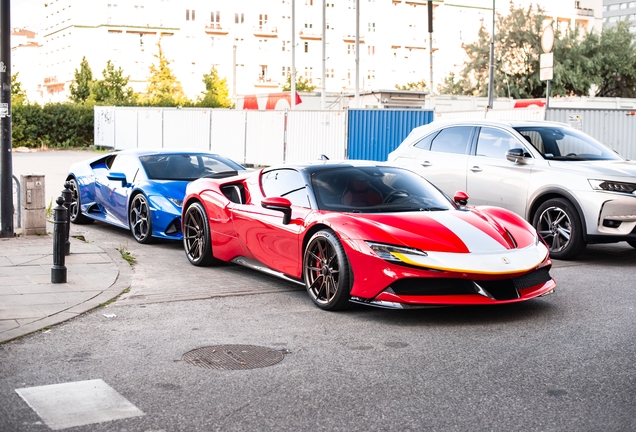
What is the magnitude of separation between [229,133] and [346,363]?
29174 millimetres

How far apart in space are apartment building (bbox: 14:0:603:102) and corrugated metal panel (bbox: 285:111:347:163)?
186ft

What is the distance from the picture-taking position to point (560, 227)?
10.3m

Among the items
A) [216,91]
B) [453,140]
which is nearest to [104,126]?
[216,91]

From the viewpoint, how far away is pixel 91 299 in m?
7.55

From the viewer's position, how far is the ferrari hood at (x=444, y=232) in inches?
265

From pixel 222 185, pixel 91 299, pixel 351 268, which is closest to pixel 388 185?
pixel 351 268

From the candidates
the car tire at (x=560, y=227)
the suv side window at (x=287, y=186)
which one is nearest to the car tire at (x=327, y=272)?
the suv side window at (x=287, y=186)

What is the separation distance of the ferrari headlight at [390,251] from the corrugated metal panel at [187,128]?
28991mm

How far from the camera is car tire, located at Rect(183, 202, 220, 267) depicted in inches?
364

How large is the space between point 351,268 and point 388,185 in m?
1.36

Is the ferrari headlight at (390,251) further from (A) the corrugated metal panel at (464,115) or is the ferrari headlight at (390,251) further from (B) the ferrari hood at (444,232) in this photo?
(A) the corrugated metal panel at (464,115)

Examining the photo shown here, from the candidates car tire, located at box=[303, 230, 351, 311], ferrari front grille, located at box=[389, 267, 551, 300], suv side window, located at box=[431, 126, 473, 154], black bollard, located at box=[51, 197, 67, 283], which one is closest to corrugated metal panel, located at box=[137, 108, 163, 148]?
suv side window, located at box=[431, 126, 473, 154]

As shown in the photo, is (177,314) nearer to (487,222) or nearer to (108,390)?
(108,390)

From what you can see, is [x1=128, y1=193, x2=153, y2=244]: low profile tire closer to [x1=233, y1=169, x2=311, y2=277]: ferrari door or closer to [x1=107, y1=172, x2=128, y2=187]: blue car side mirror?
[x1=107, y1=172, x2=128, y2=187]: blue car side mirror
